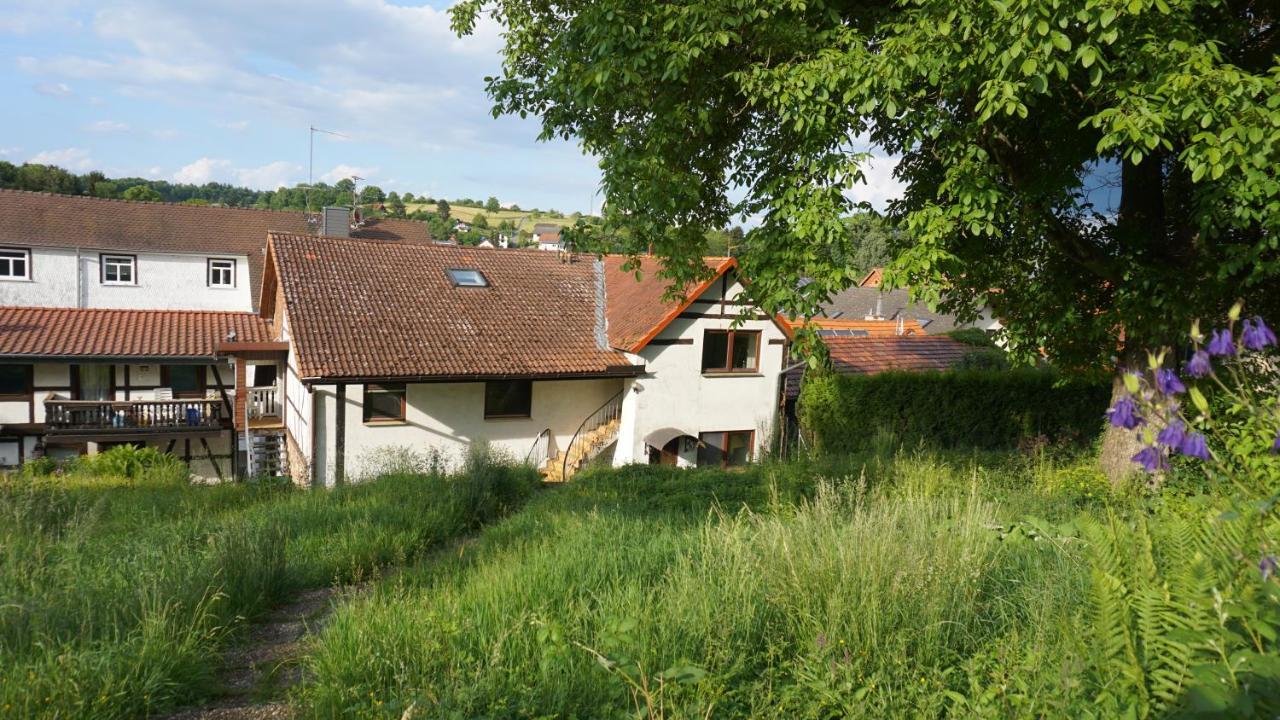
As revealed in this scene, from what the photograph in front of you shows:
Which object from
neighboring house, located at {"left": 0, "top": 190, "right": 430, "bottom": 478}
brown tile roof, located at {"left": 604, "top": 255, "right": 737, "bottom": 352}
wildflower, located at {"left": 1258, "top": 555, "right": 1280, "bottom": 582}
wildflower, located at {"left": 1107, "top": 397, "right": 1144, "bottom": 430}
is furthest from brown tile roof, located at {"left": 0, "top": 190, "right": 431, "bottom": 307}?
wildflower, located at {"left": 1258, "top": 555, "right": 1280, "bottom": 582}

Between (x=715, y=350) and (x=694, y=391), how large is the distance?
126 centimetres

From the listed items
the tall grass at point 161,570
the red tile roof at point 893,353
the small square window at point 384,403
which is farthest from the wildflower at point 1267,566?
the red tile roof at point 893,353

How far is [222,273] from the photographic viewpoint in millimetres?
31422

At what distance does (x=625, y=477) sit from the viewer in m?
11.0

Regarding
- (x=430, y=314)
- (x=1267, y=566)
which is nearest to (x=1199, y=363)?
(x=1267, y=566)

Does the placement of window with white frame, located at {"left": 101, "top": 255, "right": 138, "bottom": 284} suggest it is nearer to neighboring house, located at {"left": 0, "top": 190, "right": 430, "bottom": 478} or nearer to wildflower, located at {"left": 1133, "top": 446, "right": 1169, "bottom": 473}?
neighboring house, located at {"left": 0, "top": 190, "right": 430, "bottom": 478}

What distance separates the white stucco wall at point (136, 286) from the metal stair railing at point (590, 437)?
64.2 ft

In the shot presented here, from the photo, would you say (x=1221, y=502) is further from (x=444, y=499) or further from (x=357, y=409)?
(x=357, y=409)

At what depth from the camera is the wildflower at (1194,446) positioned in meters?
2.37

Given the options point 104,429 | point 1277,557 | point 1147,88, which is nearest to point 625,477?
point 1147,88

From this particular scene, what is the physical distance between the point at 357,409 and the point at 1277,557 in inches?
646

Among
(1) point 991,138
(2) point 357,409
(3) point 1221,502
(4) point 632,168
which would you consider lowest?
(2) point 357,409

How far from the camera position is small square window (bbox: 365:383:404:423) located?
16.8 metres

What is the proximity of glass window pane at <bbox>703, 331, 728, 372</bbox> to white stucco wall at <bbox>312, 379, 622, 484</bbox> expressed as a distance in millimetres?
2390
